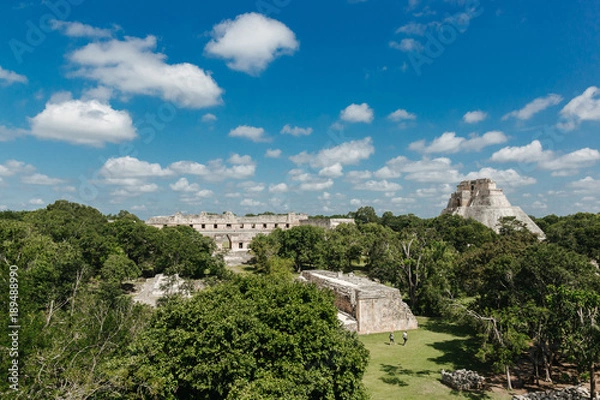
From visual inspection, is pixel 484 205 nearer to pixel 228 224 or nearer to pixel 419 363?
pixel 228 224

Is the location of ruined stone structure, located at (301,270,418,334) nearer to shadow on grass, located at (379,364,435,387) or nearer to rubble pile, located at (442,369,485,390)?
shadow on grass, located at (379,364,435,387)

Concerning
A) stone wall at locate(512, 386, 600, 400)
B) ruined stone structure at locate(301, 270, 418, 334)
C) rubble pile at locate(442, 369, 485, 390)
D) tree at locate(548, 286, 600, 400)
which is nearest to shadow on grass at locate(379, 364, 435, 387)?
rubble pile at locate(442, 369, 485, 390)

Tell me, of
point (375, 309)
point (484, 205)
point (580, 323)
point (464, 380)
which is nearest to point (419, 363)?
point (464, 380)

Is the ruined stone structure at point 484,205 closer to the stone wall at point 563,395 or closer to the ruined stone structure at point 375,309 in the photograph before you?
the ruined stone structure at point 375,309

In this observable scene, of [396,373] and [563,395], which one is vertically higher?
[563,395]

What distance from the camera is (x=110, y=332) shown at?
10844mm

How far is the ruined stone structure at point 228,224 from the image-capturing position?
48.2 metres

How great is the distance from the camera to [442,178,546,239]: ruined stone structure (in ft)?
175

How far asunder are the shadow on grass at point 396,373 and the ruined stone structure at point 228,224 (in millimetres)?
35225

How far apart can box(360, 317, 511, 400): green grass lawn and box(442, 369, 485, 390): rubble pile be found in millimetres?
277

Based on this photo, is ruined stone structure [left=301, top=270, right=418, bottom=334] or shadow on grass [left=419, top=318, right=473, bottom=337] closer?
ruined stone structure [left=301, top=270, right=418, bottom=334]

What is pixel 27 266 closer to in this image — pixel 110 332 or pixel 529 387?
pixel 110 332

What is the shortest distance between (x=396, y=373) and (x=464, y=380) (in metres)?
2.41

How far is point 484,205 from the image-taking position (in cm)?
5669
